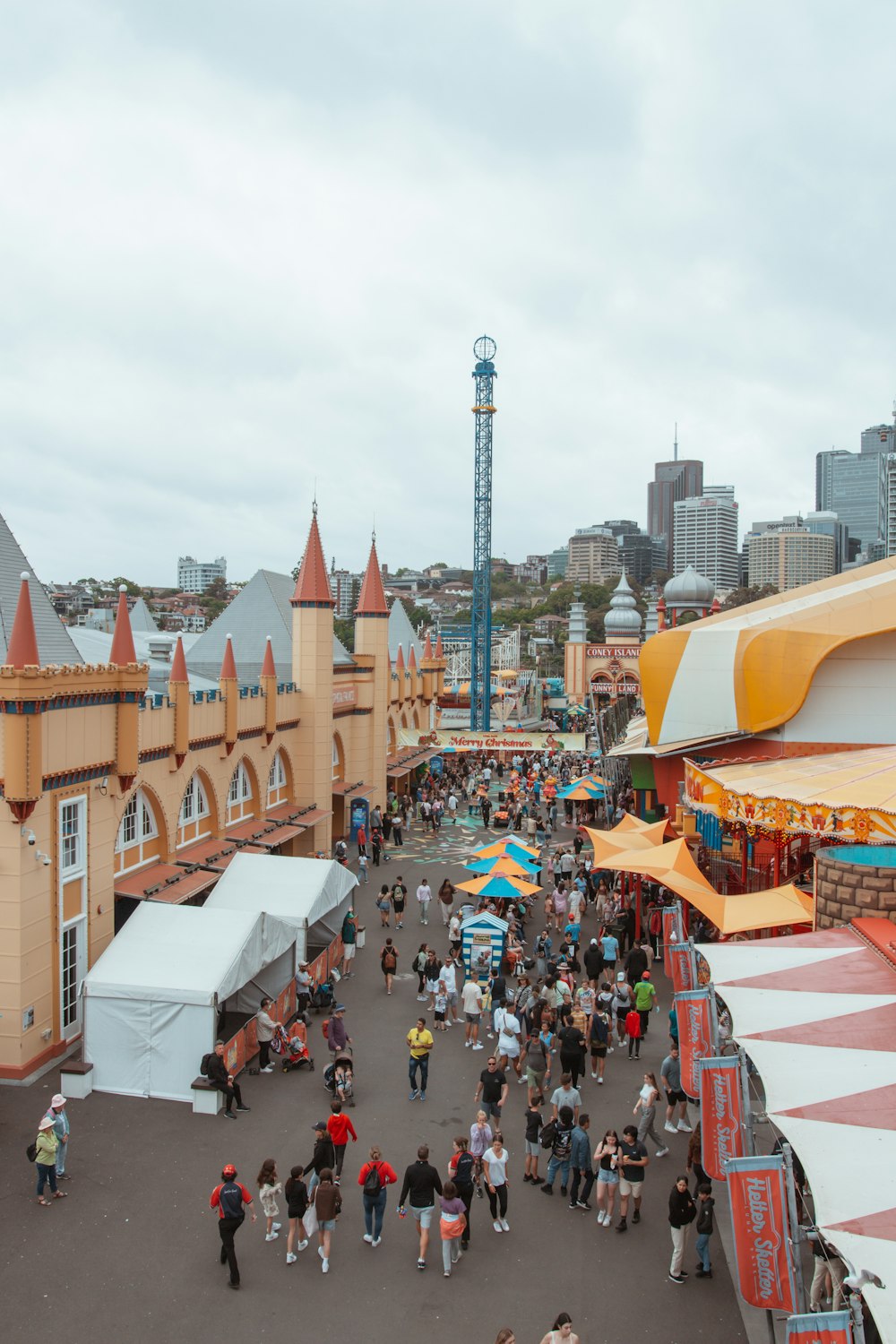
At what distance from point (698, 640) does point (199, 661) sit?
15.3 meters

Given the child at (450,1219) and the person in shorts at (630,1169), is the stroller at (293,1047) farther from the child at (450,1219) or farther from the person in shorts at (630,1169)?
the person in shorts at (630,1169)

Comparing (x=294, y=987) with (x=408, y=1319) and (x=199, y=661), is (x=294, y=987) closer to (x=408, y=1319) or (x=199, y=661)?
(x=408, y=1319)

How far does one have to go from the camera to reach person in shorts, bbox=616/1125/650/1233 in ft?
34.2

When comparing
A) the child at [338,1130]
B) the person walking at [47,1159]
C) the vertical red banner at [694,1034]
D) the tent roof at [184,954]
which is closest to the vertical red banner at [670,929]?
the vertical red banner at [694,1034]

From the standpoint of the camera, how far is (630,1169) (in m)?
10.5

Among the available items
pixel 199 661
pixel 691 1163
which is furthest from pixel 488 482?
pixel 691 1163

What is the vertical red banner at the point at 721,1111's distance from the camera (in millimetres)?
9695

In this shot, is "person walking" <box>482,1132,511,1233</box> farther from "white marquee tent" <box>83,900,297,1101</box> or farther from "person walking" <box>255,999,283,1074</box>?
"person walking" <box>255,999,283,1074</box>

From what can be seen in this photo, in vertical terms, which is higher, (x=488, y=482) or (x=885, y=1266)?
(x=488, y=482)

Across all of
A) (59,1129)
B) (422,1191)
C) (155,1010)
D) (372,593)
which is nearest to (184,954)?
(155,1010)

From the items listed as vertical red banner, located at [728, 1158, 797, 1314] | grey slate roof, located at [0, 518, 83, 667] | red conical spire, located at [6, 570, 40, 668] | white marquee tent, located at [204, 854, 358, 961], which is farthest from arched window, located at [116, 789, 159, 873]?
vertical red banner, located at [728, 1158, 797, 1314]

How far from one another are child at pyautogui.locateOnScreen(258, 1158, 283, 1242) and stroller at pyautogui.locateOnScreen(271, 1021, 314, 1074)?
4080 millimetres

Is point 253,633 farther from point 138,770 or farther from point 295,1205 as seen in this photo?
point 295,1205

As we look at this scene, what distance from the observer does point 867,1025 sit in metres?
9.29
